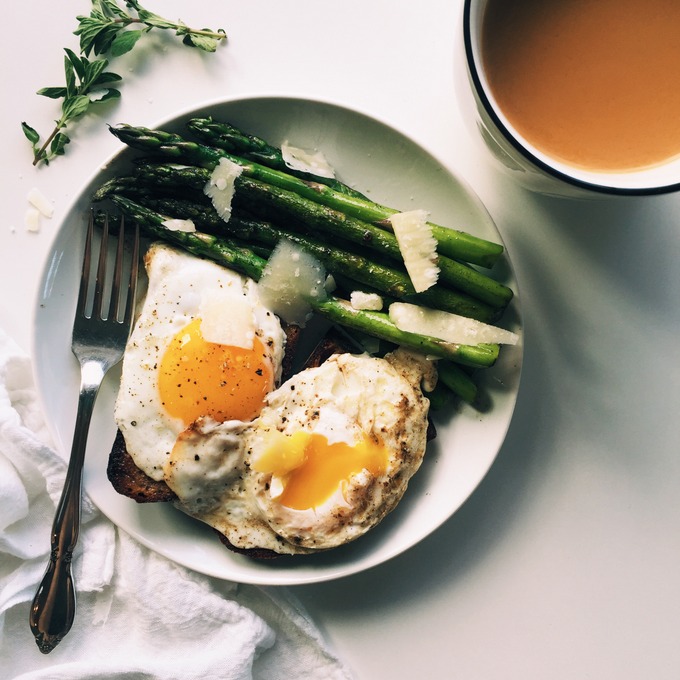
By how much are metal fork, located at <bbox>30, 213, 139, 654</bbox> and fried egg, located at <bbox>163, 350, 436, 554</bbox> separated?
52 centimetres

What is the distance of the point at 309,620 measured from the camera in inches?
141

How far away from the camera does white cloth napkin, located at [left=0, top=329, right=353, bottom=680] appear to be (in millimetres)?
3459

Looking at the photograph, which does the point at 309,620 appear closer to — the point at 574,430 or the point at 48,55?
the point at 574,430

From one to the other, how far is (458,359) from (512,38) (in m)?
1.41

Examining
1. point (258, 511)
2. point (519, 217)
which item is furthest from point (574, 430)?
point (258, 511)

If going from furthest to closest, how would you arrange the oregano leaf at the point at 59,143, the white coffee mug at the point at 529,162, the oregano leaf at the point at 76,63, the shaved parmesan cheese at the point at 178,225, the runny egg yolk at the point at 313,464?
the oregano leaf at the point at 59,143
the oregano leaf at the point at 76,63
the shaved parmesan cheese at the point at 178,225
the runny egg yolk at the point at 313,464
the white coffee mug at the point at 529,162

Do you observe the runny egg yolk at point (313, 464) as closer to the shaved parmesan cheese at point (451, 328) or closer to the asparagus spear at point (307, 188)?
the shaved parmesan cheese at point (451, 328)

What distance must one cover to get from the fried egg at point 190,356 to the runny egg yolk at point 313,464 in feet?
0.88

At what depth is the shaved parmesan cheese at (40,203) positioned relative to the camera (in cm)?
353

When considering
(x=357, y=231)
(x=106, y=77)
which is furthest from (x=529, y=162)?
(x=106, y=77)

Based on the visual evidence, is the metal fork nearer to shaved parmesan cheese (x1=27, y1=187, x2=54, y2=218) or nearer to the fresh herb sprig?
shaved parmesan cheese (x1=27, y1=187, x2=54, y2=218)

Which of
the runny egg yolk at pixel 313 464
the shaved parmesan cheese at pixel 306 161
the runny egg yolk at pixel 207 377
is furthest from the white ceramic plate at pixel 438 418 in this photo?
the runny egg yolk at pixel 207 377

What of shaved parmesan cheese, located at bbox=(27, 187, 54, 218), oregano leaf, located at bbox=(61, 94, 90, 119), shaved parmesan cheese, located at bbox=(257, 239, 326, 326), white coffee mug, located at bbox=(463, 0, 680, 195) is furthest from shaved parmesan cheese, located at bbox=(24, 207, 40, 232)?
white coffee mug, located at bbox=(463, 0, 680, 195)

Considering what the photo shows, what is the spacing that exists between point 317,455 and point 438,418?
2.37ft
